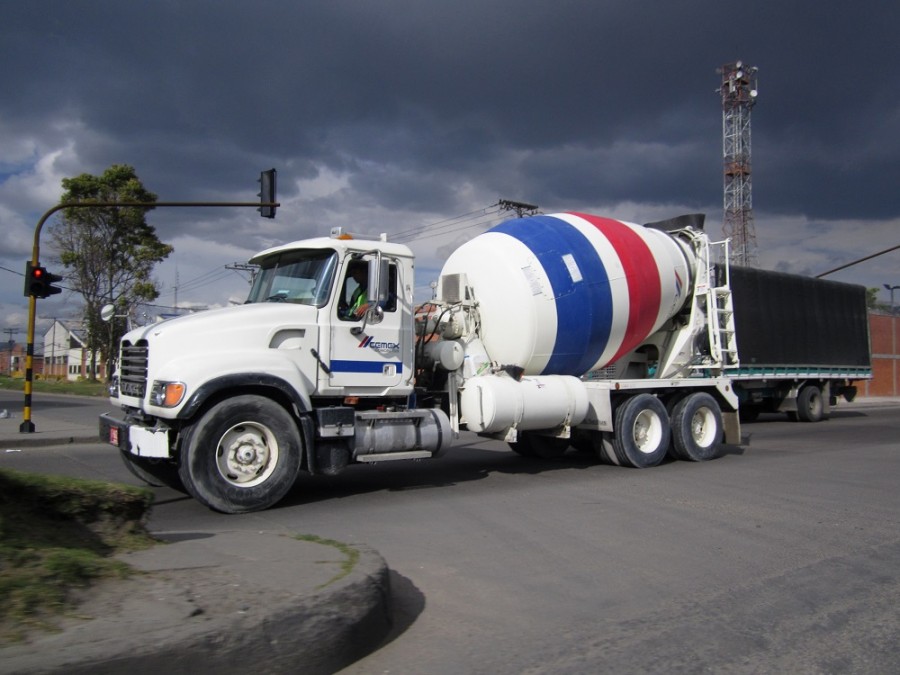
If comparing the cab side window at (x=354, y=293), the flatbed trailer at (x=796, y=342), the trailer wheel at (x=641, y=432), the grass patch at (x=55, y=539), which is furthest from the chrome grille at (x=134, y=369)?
the flatbed trailer at (x=796, y=342)

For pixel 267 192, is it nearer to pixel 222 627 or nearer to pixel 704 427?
pixel 704 427

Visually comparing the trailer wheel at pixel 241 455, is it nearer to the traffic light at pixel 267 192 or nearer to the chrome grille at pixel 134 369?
the chrome grille at pixel 134 369

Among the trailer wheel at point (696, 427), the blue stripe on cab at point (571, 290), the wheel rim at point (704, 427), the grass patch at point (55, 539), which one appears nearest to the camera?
the grass patch at point (55, 539)

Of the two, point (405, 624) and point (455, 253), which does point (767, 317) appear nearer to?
point (455, 253)

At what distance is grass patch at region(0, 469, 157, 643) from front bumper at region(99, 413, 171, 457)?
2.30m

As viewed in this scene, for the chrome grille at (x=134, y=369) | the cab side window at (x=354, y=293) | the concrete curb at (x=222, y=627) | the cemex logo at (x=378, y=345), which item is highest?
the cab side window at (x=354, y=293)

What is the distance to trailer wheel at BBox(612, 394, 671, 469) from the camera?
35.0ft

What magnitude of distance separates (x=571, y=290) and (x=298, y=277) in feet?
12.5

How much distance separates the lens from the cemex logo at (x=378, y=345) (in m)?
8.48

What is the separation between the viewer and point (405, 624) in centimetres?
437

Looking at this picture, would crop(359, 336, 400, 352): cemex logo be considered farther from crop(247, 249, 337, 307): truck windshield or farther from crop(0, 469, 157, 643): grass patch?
crop(0, 469, 157, 643): grass patch

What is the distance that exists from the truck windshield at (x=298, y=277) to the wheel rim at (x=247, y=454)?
158cm

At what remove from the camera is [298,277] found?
8.53 metres

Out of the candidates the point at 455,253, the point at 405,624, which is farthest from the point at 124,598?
the point at 455,253
